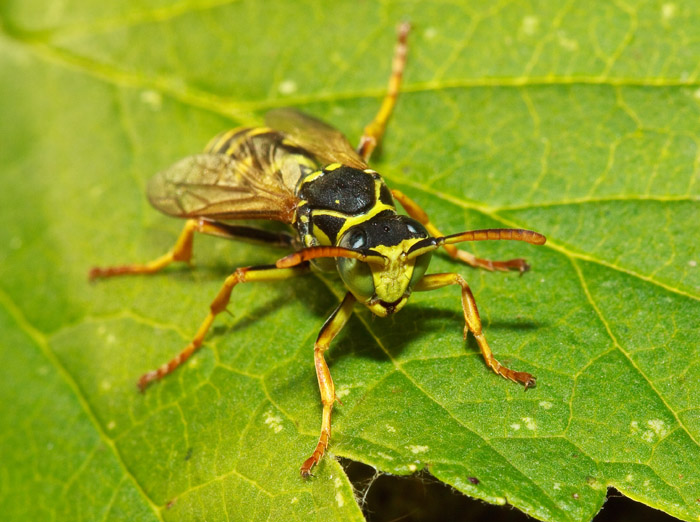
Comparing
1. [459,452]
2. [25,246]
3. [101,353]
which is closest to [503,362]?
[459,452]

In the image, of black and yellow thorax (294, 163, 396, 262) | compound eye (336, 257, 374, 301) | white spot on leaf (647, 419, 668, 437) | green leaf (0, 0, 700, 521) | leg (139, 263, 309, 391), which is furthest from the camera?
leg (139, 263, 309, 391)

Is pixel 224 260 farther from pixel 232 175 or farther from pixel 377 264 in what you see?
pixel 377 264

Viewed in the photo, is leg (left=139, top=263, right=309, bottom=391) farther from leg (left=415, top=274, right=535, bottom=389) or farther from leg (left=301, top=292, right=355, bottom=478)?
leg (left=415, top=274, right=535, bottom=389)

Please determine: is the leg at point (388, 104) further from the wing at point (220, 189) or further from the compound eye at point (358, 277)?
the compound eye at point (358, 277)

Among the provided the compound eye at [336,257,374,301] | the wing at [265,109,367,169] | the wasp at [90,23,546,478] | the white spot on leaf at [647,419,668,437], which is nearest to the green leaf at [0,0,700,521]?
the white spot on leaf at [647,419,668,437]

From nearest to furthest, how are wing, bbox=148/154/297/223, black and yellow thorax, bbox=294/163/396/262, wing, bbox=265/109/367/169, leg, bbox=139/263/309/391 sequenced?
black and yellow thorax, bbox=294/163/396/262 → leg, bbox=139/263/309/391 → wing, bbox=148/154/297/223 → wing, bbox=265/109/367/169

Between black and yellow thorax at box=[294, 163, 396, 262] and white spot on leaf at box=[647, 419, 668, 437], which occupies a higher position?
black and yellow thorax at box=[294, 163, 396, 262]

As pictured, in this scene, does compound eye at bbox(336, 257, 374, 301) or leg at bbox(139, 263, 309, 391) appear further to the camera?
leg at bbox(139, 263, 309, 391)
